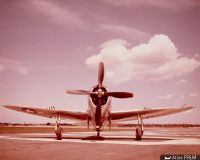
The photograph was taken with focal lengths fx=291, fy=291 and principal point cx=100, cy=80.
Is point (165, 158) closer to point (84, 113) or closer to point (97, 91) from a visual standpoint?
point (97, 91)

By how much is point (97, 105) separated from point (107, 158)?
10.6 m

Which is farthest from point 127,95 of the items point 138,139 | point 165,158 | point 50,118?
point 165,158

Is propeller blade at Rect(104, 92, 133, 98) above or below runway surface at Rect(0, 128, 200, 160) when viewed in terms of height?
above

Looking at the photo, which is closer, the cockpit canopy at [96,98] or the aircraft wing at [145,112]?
the cockpit canopy at [96,98]

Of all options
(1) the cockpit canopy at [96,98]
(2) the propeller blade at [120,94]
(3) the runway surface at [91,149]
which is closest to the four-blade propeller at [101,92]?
(2) the propeller blade at [120,94]

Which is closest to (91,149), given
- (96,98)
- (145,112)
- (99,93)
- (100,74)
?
(99,93)

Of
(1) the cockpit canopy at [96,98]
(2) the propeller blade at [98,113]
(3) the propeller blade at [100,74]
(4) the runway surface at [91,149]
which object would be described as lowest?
(4) the runway surface at [91,149]

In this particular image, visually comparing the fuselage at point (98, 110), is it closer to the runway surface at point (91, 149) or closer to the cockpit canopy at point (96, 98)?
the cockpit canopy at point (96, 98)

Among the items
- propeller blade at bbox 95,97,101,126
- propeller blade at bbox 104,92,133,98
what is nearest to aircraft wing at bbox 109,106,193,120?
propeller blade at bbox 104,92,133,98

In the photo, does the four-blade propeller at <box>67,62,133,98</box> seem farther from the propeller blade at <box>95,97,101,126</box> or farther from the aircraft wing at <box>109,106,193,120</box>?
the aircraft wing at <box>109,106,193,120</box>

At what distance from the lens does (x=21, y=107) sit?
25.9 meters

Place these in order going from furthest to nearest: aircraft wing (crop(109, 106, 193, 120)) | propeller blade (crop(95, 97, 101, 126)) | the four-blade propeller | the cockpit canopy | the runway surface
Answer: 1. aircraft wing (crop(109, 106, 193, 120))
2. the cockpit canopy
3. the four-blade propeller
4. propeller blade (crop(95, 97, 101, 126))
5. the runway surface

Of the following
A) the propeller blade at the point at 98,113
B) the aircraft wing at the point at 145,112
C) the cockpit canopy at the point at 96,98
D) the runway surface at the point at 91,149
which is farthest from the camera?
the aircraft wing at the point at 145,112

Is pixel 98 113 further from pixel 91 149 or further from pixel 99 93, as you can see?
pixel 91 149
